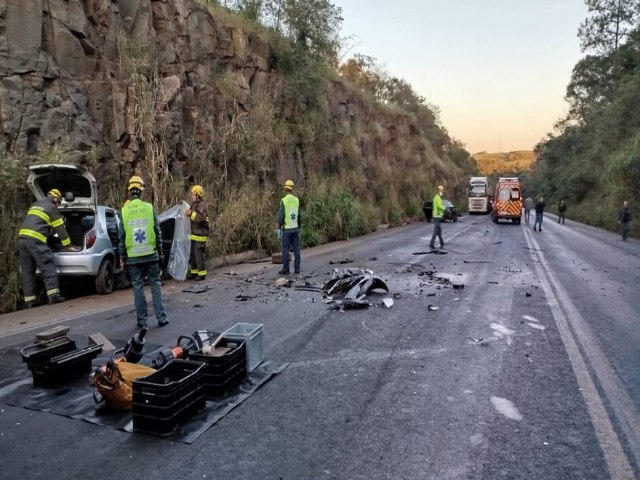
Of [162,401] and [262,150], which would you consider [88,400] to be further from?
[262,150]

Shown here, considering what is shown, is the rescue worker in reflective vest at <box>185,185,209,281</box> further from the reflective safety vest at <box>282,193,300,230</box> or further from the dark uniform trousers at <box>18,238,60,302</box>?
the dark uniform trousers at <box>18,238,60,302</box>

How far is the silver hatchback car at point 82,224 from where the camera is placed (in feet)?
28.4

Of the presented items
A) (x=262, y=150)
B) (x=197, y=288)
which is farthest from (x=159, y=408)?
(x=262, y=150)

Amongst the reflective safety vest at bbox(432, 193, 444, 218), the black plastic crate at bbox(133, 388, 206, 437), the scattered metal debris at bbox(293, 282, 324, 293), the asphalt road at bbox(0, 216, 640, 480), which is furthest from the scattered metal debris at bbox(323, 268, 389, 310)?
the reflective safety vest at bbox(432, 193, 444, 218)

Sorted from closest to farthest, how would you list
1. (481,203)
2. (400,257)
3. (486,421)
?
1. (486,421)
2. (400,257)
3. (481,203)

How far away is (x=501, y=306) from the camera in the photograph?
7980mm

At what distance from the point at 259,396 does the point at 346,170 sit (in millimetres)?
23252

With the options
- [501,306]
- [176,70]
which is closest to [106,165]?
[176,70]

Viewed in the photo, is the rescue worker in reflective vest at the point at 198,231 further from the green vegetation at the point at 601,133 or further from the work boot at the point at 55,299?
the green vegetation at the point at 601,133

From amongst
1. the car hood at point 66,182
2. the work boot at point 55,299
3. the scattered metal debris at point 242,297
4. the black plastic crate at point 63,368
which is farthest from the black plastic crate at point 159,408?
the car hood at point 66,182

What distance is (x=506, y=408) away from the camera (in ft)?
13.4

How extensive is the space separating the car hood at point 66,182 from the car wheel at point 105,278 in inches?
46.7

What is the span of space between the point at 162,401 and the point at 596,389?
12.5 ft

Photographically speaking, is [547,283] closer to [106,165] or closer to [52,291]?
[52,291]
